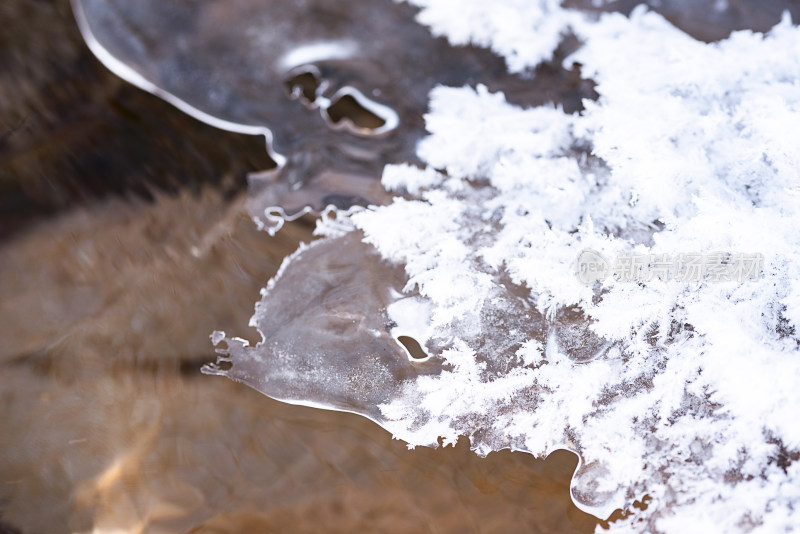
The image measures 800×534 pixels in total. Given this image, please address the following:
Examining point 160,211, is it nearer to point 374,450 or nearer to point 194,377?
point 194,377

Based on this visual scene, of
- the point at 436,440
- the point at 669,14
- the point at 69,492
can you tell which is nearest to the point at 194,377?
the point at 69,492

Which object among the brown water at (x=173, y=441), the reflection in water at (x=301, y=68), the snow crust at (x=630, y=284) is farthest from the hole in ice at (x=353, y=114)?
the brown water at (x=173, y=441)

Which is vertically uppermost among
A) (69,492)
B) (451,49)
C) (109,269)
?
(451,49)

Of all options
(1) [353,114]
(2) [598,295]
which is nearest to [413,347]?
(2) [598,295]

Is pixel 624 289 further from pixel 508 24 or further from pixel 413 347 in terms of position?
pixel 508 24

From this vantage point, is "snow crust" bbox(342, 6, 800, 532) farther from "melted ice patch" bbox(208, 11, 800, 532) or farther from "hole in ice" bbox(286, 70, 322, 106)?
"hole in ice" bbox(286, 70, 322, 106)

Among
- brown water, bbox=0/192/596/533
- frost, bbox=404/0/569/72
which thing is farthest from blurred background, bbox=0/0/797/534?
frost, bbox=404/0/569/72

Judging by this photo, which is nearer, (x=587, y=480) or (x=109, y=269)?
(x=587, y=480)
